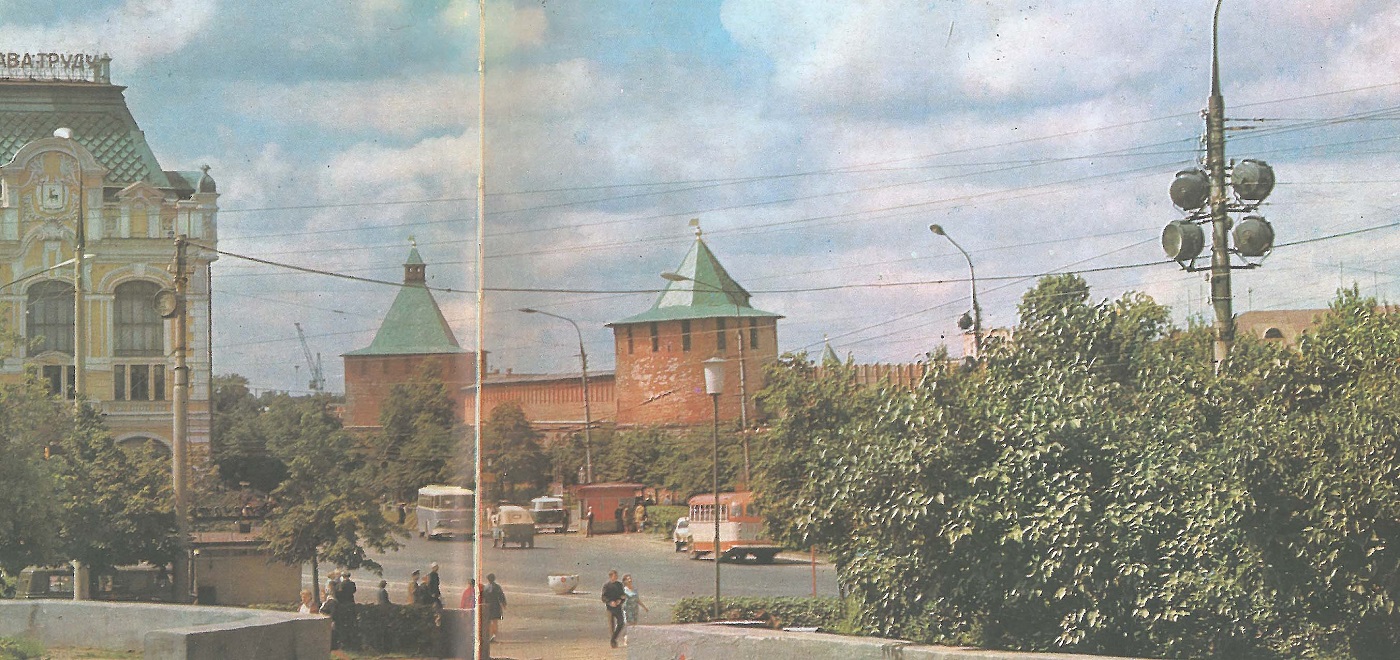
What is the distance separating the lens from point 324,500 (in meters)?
17.2

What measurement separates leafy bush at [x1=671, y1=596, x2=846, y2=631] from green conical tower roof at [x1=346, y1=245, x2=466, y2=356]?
5.11 meters

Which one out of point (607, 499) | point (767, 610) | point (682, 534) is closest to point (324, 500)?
point (767, 610)

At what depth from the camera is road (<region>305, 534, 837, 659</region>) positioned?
16.6 meters

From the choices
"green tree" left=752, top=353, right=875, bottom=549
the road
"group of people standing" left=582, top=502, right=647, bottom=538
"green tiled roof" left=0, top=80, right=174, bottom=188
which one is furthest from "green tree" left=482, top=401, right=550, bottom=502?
"green tiled roof" left=0, top=80, right=174, bottom=188

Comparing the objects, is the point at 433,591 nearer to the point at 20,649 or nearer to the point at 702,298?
the point at 20,649

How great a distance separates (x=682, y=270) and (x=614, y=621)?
251 inches

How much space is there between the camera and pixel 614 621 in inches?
670

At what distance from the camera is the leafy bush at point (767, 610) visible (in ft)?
55.2

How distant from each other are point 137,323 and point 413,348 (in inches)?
513

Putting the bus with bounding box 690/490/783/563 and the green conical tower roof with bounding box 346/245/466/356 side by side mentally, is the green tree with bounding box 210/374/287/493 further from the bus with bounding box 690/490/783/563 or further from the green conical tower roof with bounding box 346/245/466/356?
the bus with bounding box 690/490/783/563

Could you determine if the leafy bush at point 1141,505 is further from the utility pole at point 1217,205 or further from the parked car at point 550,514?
the parked car at point 550,514

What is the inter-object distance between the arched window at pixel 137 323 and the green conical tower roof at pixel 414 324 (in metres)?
11.2

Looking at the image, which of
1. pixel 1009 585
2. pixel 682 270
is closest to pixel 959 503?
pixel 1009 585

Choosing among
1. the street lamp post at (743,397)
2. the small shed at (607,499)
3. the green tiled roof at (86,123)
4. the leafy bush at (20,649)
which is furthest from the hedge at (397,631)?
the green tiled roof at (86,123)
